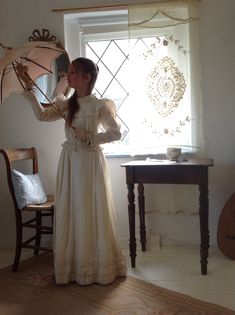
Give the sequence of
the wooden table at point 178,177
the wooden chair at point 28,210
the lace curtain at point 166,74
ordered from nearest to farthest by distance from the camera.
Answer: the wooden table at point 178,177 < the wooden chair at point 28,210 < the lace curtain at point 166,74

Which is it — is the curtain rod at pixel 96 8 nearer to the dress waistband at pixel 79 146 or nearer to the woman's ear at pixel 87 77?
the woman's ear at pixel 87 77

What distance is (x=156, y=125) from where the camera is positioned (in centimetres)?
277

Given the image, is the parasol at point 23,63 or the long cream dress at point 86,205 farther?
the long cream dress at point 86,205

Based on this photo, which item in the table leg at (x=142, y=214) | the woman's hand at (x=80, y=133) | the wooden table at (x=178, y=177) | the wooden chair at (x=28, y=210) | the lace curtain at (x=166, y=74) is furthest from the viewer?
the table leg at (x=142, y=214)

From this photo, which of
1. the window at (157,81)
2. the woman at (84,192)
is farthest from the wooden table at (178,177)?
the window at (157,81)

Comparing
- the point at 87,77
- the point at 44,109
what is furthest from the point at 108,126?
the point at 44,109

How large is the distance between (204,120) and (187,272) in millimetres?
1083

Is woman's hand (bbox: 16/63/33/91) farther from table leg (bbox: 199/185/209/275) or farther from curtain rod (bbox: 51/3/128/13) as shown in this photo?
table leg (bbox: 199/185/209/275)

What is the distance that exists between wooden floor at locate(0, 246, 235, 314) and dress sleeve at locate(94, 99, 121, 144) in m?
0.89

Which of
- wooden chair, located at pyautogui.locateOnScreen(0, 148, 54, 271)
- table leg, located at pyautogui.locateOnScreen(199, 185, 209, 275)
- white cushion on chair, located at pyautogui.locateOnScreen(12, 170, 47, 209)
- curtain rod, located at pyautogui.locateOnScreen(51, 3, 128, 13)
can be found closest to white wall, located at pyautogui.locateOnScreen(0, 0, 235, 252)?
curtain rod, located at pyautogui.locateOnScreen(51, 3, 128, 13)

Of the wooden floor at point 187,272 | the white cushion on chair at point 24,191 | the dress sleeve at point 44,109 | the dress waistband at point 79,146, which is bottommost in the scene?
the wooden floor at point 187,272

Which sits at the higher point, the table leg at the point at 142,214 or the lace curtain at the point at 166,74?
the lace curtain at the point at 166,74

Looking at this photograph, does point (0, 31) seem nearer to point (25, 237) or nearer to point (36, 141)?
point (36, 141)

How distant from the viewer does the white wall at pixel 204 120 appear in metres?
2.70
